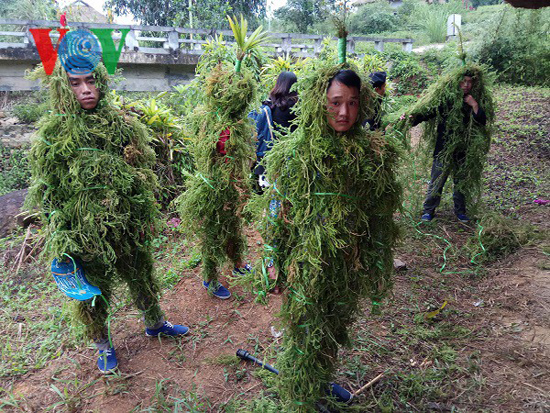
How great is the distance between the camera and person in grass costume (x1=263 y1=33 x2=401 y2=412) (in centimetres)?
192

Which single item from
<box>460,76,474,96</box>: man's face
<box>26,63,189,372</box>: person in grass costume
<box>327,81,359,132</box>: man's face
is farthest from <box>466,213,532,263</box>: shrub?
<box>26,63,189,372</box>: person in grass costume

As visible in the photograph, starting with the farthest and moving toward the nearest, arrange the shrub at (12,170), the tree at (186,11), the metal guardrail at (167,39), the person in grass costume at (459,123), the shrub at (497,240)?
the tree at (186,11), the metal guardrail at (167,39), the shrub at (12,170), the person in grass costume at (459,123), the shrub at (497,240)

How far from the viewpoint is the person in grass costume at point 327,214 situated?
192 cm

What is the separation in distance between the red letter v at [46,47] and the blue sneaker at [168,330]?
2.22 metres

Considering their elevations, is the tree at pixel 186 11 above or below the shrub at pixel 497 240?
above

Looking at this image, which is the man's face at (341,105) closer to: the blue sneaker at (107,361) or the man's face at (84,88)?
the man's face at (84,88)

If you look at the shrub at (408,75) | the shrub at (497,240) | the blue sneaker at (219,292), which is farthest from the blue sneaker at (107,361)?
the shrub at (408,75)

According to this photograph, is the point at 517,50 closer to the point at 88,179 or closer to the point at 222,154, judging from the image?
the point at 222,154

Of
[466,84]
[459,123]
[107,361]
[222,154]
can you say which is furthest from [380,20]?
[107,361]

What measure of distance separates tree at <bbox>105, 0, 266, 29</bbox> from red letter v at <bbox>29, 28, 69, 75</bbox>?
14207 mm

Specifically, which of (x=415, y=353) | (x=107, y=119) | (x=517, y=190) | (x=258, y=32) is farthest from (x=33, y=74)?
(x=517, y=190)

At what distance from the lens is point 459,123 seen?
14.2ft

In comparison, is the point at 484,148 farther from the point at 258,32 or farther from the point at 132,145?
the point at 132,145

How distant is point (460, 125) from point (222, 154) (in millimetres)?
3007
